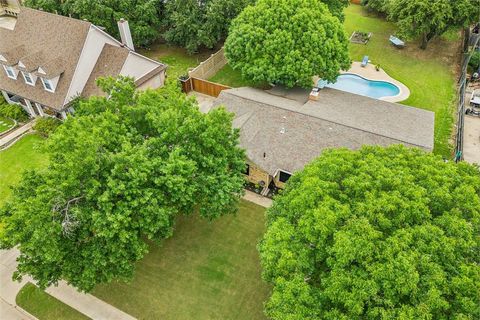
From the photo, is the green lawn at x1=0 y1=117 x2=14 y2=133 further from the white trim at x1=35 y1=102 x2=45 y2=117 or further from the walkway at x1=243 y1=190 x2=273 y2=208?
the walkway at x1=243 y1=190 x2=273 y2=208

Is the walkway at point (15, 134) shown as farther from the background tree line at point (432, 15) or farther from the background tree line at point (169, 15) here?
the background tree line at point (432, 15)

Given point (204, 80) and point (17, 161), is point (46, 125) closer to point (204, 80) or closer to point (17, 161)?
point (17, 161)

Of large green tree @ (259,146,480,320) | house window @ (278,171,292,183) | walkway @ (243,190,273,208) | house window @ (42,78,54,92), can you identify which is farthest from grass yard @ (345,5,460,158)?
house window @ (42,78,54,92)

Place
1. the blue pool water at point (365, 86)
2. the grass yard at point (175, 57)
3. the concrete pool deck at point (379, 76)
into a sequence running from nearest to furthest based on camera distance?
the concrete pool deck at point (379, 76) < the blue pool water at point (365, 86) < the grass yard at point (175, 57)

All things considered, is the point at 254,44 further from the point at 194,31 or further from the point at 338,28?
the point at 194,31

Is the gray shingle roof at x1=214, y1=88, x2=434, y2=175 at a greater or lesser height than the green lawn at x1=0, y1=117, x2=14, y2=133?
greater

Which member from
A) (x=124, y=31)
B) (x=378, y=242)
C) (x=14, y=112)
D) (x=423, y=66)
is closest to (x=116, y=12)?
(x=124, y=31)

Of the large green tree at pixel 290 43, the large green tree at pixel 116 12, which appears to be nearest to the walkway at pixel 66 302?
the large green tree at pixel 290 43
